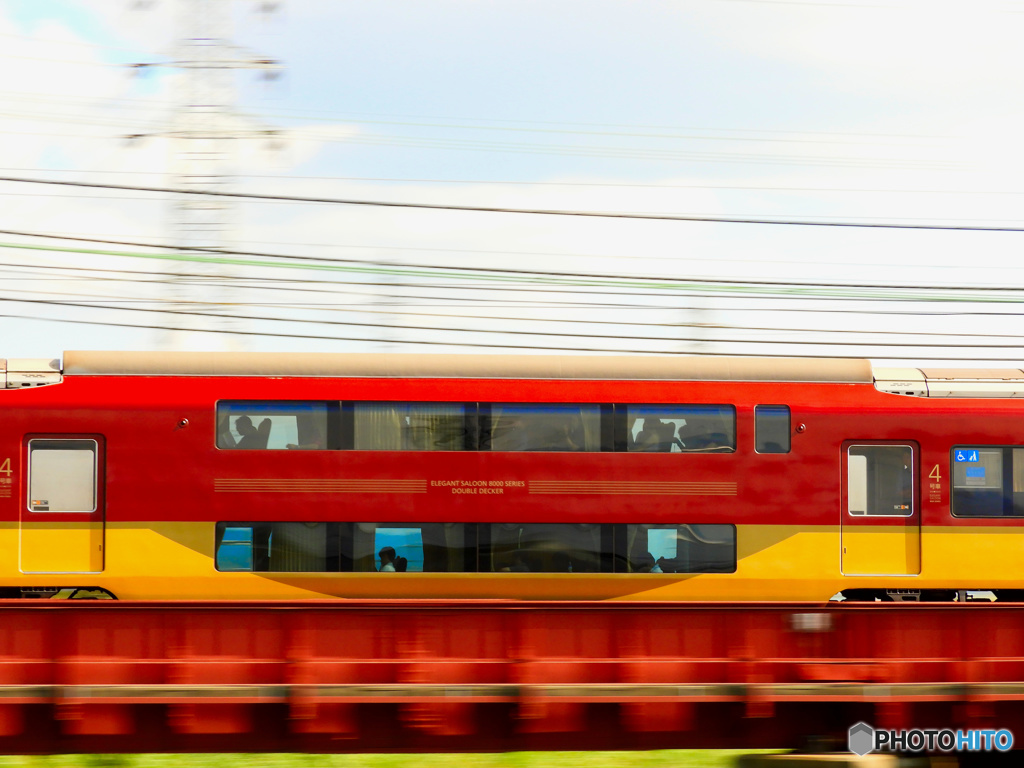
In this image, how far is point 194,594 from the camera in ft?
43.0

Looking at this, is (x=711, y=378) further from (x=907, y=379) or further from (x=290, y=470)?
(x=290, y=470)

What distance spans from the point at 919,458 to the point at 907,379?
1090mm

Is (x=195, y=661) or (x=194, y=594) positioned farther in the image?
(x=194, y=594)

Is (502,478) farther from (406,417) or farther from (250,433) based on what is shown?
(250,433)

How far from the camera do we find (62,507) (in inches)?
515

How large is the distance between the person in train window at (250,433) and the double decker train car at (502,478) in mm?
28

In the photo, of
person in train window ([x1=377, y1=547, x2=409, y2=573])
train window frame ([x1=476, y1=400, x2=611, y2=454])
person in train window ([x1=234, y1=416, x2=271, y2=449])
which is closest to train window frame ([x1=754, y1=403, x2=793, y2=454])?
train window frame ([x1=476, y1=400, x2=611, y2=454])

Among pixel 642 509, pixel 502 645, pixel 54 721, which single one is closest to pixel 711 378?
pixel 642 509

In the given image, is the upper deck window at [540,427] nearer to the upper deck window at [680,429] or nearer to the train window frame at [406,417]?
the train window frame at [406,417]

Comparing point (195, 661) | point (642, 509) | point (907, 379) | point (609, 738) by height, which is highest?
point (907, 379)

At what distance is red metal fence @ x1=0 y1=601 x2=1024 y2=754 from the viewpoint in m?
9.30

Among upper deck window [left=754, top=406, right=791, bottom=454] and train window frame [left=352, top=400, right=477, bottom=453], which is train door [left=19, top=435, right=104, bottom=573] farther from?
upper deck window [left=754, top=406, right=791, bottom=454]

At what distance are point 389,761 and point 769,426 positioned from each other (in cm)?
647

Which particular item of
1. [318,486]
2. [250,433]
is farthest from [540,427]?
[250,433]
